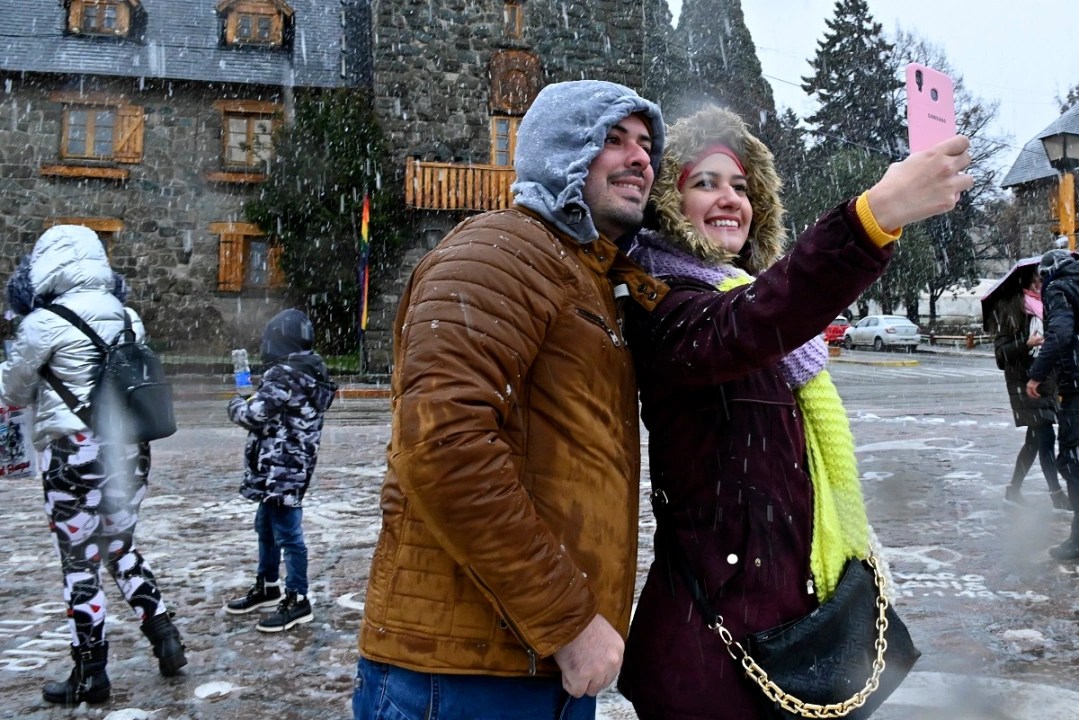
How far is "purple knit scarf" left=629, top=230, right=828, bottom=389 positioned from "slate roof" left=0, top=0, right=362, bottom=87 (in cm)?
2205

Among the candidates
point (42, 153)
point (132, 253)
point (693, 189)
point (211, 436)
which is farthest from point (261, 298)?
point (693, 189)

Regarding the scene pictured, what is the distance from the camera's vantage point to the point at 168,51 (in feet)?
75.2

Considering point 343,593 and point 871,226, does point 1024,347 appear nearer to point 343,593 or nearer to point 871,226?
point 343,593

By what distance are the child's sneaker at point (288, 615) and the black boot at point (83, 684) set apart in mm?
828

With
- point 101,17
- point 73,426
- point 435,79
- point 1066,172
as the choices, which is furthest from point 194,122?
point 73,426

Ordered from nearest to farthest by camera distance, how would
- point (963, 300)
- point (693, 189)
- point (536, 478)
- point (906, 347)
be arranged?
point (536, 478) → point (693, 189) → point (906, 347) → point (963, 300)

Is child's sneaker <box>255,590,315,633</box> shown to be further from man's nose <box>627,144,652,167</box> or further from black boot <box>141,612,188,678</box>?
man's nose <box>627,144,652,167</box>

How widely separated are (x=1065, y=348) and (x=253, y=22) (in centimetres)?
2249

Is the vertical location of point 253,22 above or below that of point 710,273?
above

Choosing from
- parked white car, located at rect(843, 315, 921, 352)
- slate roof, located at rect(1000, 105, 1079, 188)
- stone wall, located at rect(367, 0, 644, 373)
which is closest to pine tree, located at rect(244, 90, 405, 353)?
stone wall, located at rect(367, 0, 644, 373)

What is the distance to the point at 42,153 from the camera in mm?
22031

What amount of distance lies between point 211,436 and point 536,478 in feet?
35.0

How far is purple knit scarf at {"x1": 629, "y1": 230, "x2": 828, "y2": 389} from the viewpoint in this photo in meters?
1.94

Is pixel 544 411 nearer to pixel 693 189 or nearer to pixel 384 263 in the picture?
pixel 693 189
